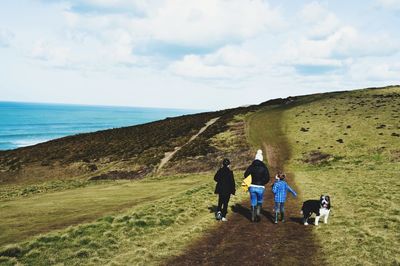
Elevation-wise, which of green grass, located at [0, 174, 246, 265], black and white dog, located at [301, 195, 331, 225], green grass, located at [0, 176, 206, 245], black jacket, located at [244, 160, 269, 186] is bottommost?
green grass, located at [0, 176, 206, 245]

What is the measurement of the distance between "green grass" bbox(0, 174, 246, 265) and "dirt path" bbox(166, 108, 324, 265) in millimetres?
791

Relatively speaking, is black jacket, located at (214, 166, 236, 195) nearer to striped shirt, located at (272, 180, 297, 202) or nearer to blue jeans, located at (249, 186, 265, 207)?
blue jeans, located at (249, 186, 265, 207)

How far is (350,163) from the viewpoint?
44969 millimetres

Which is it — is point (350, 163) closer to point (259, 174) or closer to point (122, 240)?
point (259, 174)

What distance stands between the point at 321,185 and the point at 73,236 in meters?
21.7

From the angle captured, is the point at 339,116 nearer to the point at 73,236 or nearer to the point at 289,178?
the point at 289,178

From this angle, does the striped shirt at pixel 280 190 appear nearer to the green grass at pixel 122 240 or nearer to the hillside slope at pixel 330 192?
the hillside slope at pixel 330 192

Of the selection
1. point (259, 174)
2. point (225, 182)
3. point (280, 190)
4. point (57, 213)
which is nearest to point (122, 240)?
point (225, 182)

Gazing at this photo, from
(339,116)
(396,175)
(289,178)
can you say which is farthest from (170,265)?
(339,116)

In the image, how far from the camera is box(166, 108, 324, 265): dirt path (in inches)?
525

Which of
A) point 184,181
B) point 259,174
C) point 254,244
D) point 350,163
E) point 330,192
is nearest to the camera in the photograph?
point 254,244

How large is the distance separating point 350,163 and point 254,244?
33816 millimetres

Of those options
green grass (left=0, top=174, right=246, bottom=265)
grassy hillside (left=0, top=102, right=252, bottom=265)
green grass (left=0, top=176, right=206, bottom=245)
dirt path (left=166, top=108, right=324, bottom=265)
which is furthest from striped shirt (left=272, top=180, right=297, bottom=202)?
green grass (left=0, top=176, right=206, bottom=245)

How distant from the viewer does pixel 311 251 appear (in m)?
14.3
